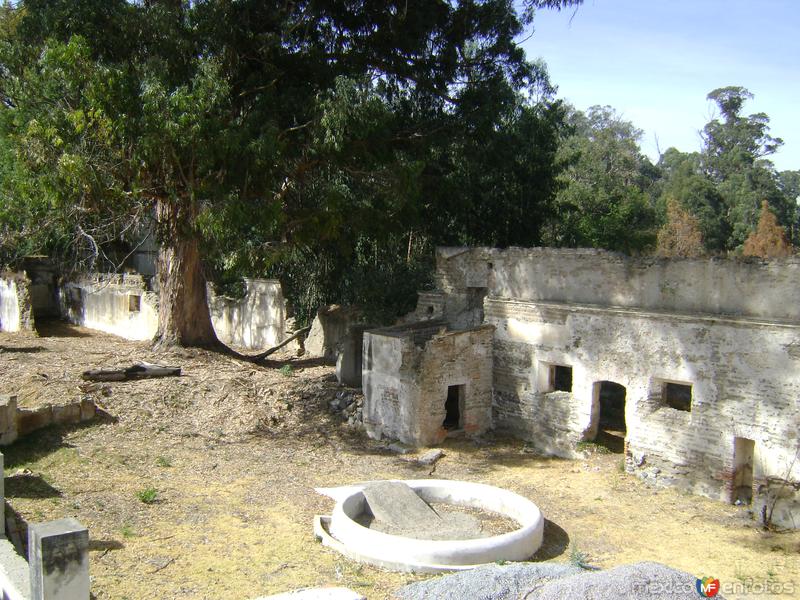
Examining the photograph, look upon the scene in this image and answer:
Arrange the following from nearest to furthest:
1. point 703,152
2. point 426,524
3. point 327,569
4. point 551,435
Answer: point 327,569, point 426,524, point 551,435, point 703,152

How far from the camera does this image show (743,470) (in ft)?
38.2

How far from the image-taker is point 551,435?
13977 millimetres

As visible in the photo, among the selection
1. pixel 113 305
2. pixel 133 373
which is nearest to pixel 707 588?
pixel 133 373

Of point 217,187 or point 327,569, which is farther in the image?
point 217,187

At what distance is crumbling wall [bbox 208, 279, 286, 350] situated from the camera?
73.3 ft

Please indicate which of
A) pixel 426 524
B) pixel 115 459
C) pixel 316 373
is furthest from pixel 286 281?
pixel 426 524

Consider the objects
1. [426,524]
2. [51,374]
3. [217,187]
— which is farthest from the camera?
[51,374]

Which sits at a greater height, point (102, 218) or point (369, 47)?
point (369, 47)

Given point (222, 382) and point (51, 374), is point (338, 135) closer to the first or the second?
point (222, 382)

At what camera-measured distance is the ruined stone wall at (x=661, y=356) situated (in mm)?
11094

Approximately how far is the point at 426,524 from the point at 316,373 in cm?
895

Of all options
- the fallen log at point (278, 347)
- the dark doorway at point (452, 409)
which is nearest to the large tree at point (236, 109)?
the fallen log at point (278, 347)

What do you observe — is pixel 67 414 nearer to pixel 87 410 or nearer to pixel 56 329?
pixel 87 410

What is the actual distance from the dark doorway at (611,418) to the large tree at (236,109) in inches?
233
